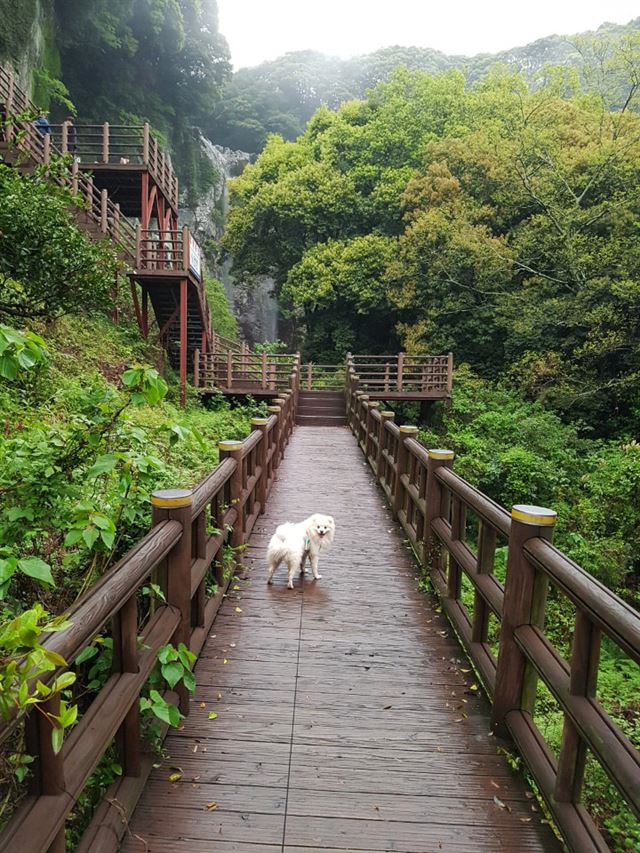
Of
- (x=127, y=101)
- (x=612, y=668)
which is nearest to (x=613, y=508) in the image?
(x=612, y=668)

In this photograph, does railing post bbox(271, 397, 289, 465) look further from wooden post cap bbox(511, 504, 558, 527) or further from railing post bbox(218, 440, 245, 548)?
wooden post cap bbox(511, 504, 558, 527)

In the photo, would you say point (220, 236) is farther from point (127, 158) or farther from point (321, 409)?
point (321, 409)

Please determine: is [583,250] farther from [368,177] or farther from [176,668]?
[176,668]

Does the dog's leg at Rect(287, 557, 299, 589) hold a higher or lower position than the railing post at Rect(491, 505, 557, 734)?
lower

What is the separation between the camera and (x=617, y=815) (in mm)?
2891

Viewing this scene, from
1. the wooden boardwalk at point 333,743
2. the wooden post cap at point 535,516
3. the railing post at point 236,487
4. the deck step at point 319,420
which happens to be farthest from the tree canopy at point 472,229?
the wooden post cap at point 535,516

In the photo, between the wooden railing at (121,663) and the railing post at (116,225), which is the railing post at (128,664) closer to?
the wooden railing at (121,663)

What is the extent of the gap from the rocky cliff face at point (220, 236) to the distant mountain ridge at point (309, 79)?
2030mm

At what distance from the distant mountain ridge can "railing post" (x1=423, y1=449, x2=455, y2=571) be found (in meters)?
38.5

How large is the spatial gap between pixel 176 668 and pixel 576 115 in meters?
22.3

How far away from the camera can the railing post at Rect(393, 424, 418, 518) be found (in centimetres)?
575

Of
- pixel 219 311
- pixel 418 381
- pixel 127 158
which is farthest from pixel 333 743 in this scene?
pixel 219 311

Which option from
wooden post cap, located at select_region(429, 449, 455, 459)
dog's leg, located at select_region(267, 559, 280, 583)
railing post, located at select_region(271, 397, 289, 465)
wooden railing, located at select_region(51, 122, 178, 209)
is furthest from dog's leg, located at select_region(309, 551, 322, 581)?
wooden railing, located at select_region(51, 122, 178, 209)

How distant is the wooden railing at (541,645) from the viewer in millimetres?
1665
